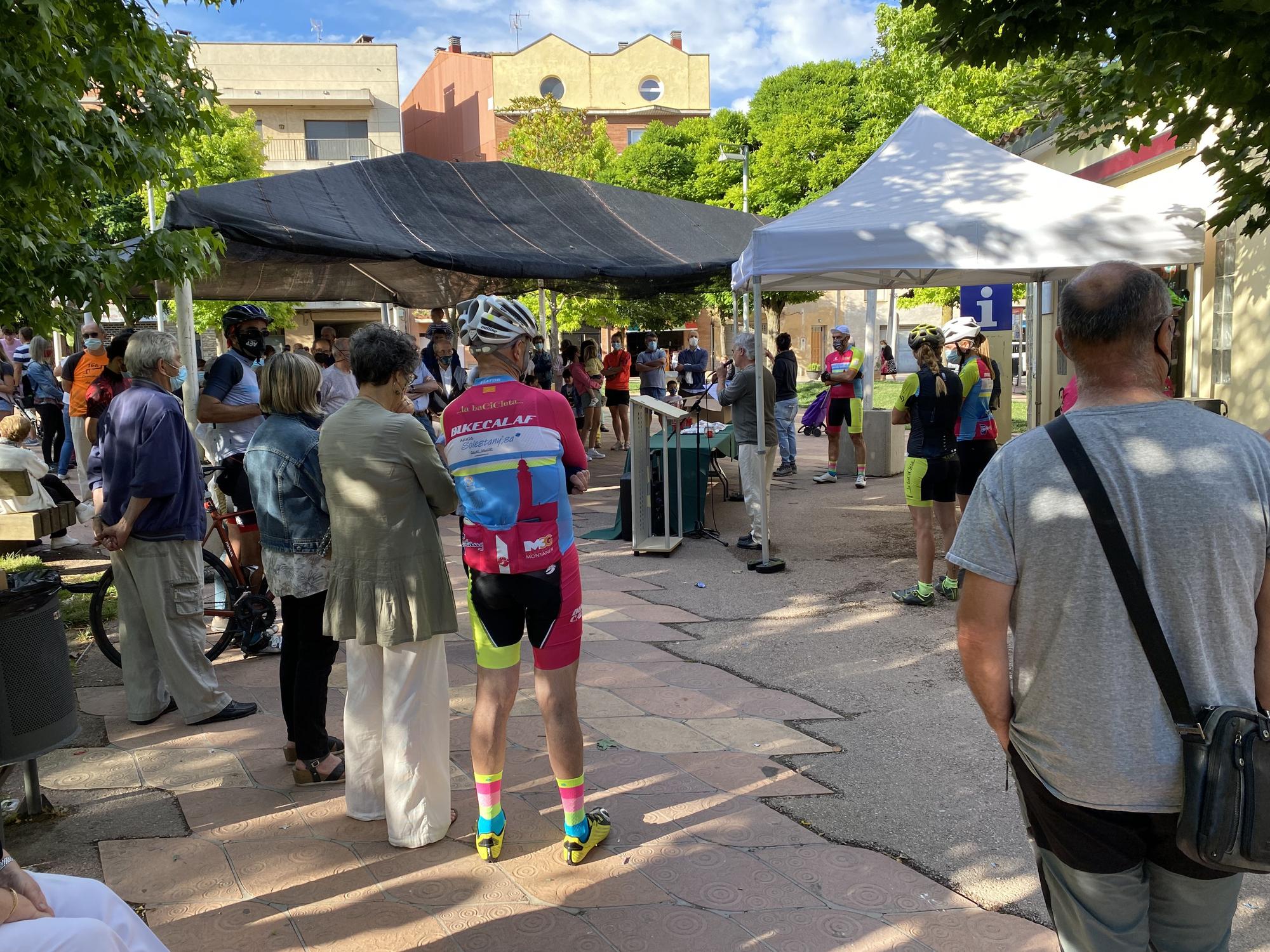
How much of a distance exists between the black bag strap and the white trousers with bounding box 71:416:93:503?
32.1 feet

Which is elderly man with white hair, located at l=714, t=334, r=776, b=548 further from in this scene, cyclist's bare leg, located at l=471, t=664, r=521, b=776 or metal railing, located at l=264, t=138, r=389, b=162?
metal railing, located at l=264, t=138, r=389, b=162

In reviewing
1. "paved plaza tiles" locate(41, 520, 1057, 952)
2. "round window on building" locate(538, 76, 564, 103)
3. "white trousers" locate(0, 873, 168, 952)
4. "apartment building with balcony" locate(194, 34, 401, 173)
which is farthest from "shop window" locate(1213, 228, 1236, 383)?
"round window on building" locate(538, 76, 564, 103)

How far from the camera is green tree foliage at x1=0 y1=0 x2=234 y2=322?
168 inches

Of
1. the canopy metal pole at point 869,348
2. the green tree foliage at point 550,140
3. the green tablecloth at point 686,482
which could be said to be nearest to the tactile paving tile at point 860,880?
the green tablecloth at point 686,482

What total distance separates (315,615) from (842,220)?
5.11 meters

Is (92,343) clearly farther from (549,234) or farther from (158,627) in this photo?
(158,627)

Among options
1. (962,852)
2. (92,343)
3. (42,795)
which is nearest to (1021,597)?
(962,852)

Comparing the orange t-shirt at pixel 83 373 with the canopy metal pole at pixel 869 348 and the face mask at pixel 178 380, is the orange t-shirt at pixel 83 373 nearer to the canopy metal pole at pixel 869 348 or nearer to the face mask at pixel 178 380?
the face mask at pixel 178 380

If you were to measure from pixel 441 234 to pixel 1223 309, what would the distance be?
7.65 meters

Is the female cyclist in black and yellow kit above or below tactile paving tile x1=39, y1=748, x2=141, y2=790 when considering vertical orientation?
above

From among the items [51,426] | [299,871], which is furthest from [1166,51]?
[51,426]

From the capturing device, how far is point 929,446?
6883mm

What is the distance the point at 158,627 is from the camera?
191 inches

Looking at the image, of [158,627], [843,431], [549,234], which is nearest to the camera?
[158,627]
